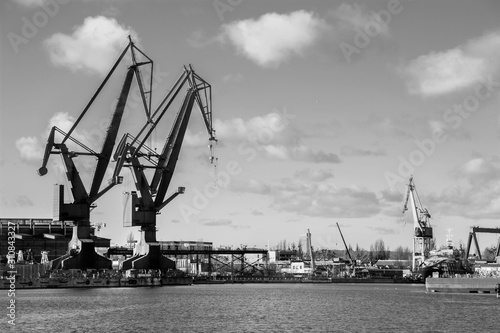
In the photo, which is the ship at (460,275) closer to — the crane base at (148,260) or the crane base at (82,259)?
the crane base at (148,260)

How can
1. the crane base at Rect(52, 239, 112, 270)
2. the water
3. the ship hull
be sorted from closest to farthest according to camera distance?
the water < the ship hull < the crane base at Rect(52, 239, 112, 270)

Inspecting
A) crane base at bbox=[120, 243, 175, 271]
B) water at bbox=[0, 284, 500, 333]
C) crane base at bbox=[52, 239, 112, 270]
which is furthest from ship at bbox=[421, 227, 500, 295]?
crane base at bbox=[52, 239, 112, 270]

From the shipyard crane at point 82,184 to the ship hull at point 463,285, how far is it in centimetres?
4400

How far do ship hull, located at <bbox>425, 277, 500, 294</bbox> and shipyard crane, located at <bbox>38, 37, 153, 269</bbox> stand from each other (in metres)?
44.0

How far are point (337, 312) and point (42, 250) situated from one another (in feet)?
261

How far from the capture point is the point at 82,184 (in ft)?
346

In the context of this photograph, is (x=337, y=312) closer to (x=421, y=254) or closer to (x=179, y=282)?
(x=179, y=282)

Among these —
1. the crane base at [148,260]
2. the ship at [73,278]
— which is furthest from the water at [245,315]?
the crane base at [148,260]

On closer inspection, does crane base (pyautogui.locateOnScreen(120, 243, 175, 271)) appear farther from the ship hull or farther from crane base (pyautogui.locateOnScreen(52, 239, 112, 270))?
the ship hull

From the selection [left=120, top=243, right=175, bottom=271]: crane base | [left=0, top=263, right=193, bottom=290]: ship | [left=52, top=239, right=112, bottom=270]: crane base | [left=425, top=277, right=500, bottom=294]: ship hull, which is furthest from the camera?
[left=120, top=243, right=175, bottom=271]: crane base

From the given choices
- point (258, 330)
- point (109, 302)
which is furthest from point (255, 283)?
point (258, 330)

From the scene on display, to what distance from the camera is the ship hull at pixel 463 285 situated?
9606 cm

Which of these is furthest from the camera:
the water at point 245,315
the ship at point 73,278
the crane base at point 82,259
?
the crane base at point 82,259

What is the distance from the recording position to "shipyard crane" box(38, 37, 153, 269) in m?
104
